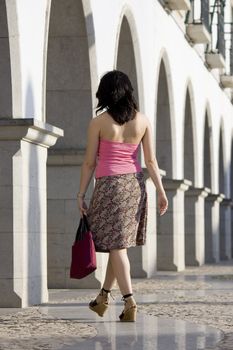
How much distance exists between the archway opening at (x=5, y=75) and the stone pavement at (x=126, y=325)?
1966 millimetres

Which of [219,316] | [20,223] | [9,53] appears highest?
[9,53]

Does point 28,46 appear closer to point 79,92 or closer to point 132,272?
point 79,92

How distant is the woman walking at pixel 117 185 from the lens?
10797 mm

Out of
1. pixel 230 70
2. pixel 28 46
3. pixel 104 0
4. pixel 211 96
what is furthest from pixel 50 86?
pixel 230 70

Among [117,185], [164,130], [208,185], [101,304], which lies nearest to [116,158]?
[117,185]

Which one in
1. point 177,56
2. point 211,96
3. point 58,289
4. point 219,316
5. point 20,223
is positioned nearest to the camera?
point 219,316

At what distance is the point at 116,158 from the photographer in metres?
10.9

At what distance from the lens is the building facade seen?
12945 millimetres

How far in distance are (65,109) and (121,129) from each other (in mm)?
6401

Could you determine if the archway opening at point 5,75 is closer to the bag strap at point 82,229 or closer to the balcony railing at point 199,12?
the bag strap at point 82,229

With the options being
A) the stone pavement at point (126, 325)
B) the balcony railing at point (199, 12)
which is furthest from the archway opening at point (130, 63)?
the balcony railing at point (199, 12)

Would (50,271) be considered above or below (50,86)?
below

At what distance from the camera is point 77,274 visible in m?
10.5

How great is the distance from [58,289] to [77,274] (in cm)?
649
